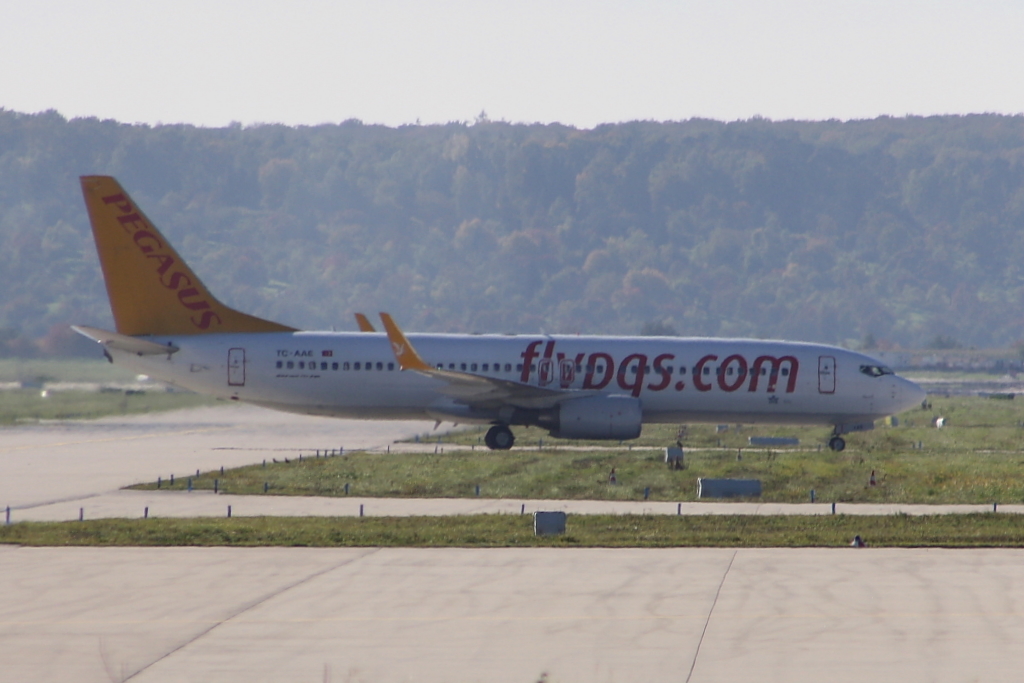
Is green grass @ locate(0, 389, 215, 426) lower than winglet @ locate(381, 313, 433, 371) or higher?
lower

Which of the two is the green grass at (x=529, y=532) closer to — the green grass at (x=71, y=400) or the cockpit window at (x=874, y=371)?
the cockpit window at (x=874, y=371)

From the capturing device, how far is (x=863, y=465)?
3603 centimetres

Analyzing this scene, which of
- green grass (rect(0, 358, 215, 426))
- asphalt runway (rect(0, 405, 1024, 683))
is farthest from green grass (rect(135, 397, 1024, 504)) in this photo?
green grass (rect(0, 358, 215, 426))

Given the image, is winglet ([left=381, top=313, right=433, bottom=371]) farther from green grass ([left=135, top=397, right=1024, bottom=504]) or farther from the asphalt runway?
the asphalt runway

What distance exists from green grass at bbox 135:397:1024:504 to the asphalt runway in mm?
9373

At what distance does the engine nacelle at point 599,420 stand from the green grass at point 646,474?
2.38ft

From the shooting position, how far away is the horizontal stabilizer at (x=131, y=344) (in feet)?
132

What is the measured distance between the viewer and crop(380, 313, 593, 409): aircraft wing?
38.8 m
